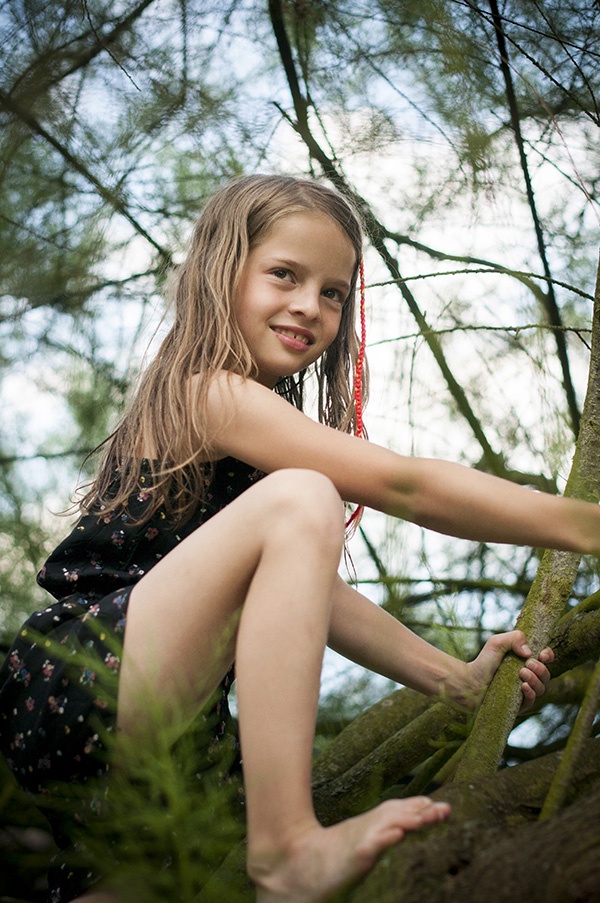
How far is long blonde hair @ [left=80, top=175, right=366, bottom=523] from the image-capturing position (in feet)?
4.25

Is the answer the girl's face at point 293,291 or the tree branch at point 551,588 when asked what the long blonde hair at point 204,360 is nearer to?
the girl's face at point 293,291

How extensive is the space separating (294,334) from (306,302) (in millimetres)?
53

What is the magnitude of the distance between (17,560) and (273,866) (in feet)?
4.23

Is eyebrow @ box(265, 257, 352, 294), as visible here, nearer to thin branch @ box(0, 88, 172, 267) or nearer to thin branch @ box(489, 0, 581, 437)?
thin branch @ box(489, 0, 581, 437)

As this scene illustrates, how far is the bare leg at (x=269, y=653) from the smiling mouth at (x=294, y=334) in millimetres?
462

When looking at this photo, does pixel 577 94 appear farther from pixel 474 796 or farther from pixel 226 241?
pixel 474 796

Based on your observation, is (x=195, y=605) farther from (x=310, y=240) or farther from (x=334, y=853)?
(x=310, y=240)

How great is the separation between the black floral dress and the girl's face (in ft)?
0.77

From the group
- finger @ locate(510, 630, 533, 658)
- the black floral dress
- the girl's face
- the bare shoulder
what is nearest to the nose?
the girl's face

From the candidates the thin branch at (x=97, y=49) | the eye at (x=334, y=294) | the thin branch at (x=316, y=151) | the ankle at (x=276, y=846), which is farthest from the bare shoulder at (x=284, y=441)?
the thin branch at (x=97, y=49)

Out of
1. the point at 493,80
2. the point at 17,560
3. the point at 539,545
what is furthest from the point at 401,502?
the point at 17,560

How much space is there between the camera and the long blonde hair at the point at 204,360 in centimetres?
129

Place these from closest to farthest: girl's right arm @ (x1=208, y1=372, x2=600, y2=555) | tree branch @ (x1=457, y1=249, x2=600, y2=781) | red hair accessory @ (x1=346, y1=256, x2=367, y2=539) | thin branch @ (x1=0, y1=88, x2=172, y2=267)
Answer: girl's right arm @ (x1=208, y1=372, x2=600, y2=555)
tree branch @ (x1=457, y1=249, x2=600, y2=781)
red hair accessory @ (x1=346, y1=256, x2=367, y2=539)
thin branch @ (x1=0, y1=88, x2=172, y2=267)

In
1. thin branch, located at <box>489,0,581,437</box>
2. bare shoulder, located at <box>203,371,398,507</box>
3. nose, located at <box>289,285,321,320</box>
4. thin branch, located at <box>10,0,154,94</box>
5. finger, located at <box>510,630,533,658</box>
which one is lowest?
finger, located at <box>510,630,533,658</box>
